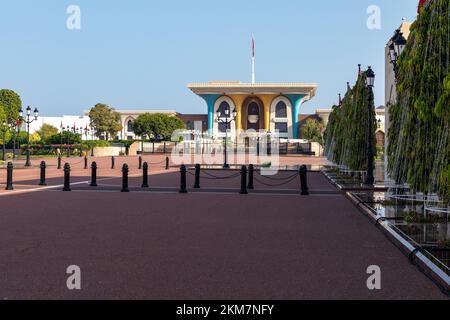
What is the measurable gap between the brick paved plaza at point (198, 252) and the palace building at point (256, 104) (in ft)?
282

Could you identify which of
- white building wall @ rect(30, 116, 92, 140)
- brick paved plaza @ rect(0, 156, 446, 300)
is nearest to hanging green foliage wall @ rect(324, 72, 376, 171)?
brick paved plaza @ rect(0, 156, 446, 300)

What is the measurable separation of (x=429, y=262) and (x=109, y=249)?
167 inches

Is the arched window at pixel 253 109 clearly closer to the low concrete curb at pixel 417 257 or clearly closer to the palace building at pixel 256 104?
the palace building at pixel 256 104

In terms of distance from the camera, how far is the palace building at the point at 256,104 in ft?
326

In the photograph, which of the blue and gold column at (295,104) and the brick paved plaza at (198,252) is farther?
the blue and gold column at (295,104)

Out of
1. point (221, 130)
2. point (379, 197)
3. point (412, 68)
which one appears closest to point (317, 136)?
point (221, 130)

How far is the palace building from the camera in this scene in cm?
9950

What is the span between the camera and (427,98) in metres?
7.83

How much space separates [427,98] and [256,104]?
100219mm

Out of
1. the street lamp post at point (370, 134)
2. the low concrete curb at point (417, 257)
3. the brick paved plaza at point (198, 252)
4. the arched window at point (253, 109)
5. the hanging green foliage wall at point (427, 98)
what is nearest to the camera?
the brick paved plaza at point (198, 252)

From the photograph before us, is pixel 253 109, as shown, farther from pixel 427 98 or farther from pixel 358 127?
pixel 427 98

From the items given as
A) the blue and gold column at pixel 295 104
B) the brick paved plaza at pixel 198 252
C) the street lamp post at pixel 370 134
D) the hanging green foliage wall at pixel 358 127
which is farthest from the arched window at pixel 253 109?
the brick paved plaza at pixel 198 252

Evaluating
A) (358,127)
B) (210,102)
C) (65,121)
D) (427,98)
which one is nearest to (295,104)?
(210,102)

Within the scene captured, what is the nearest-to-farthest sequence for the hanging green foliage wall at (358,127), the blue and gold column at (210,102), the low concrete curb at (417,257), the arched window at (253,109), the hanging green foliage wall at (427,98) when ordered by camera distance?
the low concrete curb at (417,257)
the hanging green foliage wall at (427,98)
the hanging green foliage wall at (358,127)
the blue and gold column at (210,102)
the arched window at (253,109)
